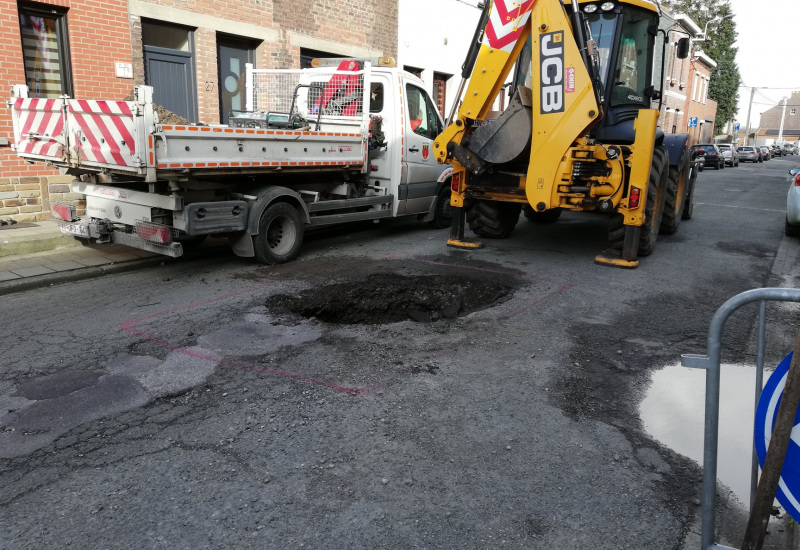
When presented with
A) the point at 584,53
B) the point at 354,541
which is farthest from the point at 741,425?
the point at 584,53

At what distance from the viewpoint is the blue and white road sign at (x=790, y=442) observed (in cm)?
212

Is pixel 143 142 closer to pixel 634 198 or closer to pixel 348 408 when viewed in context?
pixel 348 408

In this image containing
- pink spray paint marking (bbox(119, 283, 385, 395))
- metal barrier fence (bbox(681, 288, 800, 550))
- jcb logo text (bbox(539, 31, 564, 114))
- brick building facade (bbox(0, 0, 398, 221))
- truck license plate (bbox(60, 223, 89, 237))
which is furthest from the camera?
brick building facade (bbox(0, 0, 398, 221))

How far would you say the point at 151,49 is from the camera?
34.7 ft

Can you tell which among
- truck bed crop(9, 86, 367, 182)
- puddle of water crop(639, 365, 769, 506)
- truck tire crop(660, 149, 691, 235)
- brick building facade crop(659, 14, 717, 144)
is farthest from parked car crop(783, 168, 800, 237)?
brick building facade crop(659, 14, 717, 144)

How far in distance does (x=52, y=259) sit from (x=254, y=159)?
2.79 meters

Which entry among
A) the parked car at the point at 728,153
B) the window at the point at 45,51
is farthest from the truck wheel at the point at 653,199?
the parked car at the point at 728,153

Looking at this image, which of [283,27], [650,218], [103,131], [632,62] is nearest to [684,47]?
[632,62]

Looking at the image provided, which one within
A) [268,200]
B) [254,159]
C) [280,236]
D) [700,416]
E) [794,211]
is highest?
[254,159]

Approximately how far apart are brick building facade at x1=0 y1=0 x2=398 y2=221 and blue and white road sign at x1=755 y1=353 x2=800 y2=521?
7.66 meters

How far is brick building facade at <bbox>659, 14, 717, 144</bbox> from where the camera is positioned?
136 ft

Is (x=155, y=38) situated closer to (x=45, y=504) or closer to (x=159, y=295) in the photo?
(x=159, y=295)

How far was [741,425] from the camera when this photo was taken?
12.0 feet

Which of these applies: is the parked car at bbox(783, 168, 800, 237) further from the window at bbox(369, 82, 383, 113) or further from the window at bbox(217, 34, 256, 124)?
→ the window at bbox(217, 34, 256, 124)
